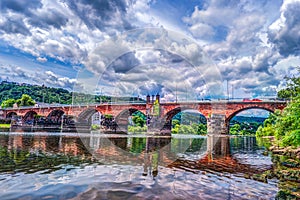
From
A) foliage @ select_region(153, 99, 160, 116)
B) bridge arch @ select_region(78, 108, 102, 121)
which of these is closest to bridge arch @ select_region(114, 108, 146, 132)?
foliage @ select_region(153, 99, 160, 116)

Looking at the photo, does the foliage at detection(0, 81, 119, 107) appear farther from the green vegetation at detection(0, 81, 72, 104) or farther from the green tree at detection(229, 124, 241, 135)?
the green tree at detection(229, 124, 241, 135)

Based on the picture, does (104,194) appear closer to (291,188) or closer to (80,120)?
(291,188)

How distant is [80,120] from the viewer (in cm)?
7925

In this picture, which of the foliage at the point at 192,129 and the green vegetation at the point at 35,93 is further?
the green vegetation at the point at 35,93

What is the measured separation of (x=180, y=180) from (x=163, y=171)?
164cm

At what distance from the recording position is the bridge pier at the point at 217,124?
50.0 metres

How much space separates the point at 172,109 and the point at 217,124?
11.6 m

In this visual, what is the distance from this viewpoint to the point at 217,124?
51094mm

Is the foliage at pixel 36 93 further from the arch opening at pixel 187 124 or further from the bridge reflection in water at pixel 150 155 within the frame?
the bridge reflection in water at pixel 150 155

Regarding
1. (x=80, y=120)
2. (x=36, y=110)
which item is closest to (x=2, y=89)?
(x=36, y=110)

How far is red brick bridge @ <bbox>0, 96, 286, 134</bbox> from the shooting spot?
157ft

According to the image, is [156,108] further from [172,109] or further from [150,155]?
[150,155]

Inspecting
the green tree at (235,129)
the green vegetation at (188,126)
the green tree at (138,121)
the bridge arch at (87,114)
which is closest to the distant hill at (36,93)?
the bridge arch at (87,114)

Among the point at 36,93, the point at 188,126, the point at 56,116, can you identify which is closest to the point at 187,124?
the point at 188,126
